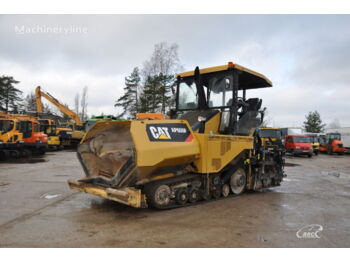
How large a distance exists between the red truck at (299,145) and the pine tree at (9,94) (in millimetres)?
36182

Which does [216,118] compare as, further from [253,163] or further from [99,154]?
[99,154]

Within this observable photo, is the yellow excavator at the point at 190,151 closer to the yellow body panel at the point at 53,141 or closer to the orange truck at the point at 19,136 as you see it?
the orange truck at the point at 19,136

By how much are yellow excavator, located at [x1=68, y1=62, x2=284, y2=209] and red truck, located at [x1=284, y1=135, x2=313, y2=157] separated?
1584cm

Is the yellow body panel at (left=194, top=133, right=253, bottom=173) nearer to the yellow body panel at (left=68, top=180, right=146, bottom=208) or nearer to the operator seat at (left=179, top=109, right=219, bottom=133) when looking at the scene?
the operator seat at (left=179, top=109, right=219, bottom=133)

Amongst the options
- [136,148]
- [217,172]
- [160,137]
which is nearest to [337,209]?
[217,172]

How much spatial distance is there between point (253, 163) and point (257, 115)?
118 cm

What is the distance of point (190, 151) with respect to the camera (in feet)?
16.2

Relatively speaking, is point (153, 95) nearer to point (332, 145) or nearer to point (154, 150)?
point (332, 145)

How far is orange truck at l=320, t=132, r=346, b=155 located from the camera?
27031mm

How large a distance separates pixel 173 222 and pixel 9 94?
43.1m

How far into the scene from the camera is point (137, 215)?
465cm

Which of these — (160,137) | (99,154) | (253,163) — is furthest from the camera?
(253,163)
